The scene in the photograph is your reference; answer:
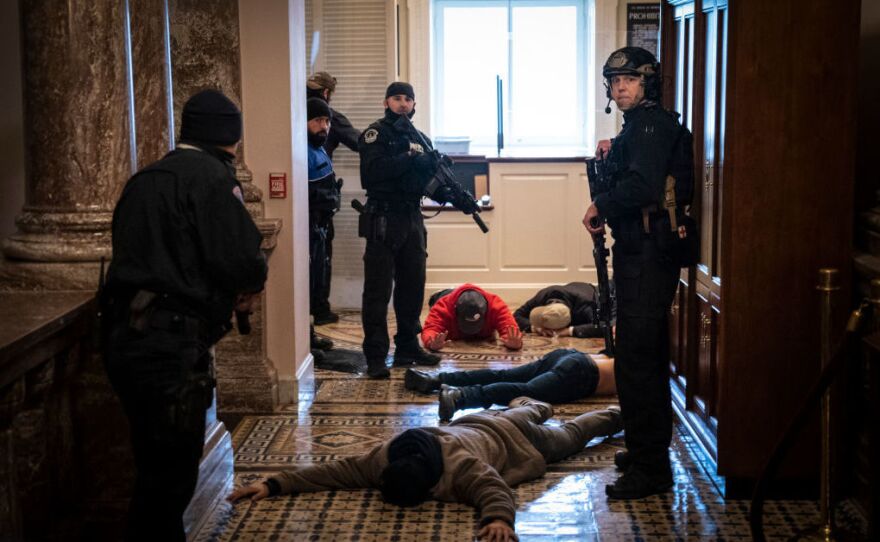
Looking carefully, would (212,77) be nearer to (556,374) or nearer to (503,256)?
(556,374)

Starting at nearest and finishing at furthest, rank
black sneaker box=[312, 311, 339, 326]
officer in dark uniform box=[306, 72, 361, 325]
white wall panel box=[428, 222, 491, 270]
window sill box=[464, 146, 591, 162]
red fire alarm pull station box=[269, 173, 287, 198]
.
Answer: red fire alarm pull station box=[269, 173, 287, 198], officer in dark uniform box=[306, 72, 361, 325], black sneaker box=[312, 311, 339, 326], window sill box=[464, 146, 591, 162], white wall panel box=[428, 222, 491, 270]

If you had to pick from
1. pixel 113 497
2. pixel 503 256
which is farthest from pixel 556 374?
pixel 503 256

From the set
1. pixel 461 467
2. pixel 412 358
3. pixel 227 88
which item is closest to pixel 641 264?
pixel 461 467

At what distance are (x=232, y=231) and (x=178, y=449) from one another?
25.1 inches

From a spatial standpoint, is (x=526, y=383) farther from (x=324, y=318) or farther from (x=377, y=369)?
(x=324, y=318)

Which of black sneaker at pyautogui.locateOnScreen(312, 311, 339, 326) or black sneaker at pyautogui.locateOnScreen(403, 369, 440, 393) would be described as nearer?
black sneaker at pyautogui.locateOnScreen(403, 369, 440, 393)

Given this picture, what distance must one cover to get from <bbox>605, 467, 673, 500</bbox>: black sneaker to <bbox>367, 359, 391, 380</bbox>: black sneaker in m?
2.27

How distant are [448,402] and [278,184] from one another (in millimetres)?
1436

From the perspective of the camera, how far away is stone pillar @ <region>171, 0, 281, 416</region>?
5527 mm

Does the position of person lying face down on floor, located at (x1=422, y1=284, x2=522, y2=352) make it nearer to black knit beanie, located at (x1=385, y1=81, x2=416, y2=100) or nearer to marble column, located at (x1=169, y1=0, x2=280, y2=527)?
black knit beanie, located at (x1=385, y1=81, x2=416, y2=100)

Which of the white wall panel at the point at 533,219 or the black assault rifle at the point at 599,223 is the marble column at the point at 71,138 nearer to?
the black assault rifle at the point at 599,223

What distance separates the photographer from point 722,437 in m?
4.15

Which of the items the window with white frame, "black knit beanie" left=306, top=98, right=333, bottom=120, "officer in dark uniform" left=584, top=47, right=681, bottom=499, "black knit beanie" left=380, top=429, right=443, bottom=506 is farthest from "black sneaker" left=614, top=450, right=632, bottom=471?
the window with white frame

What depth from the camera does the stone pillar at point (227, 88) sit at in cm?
553
